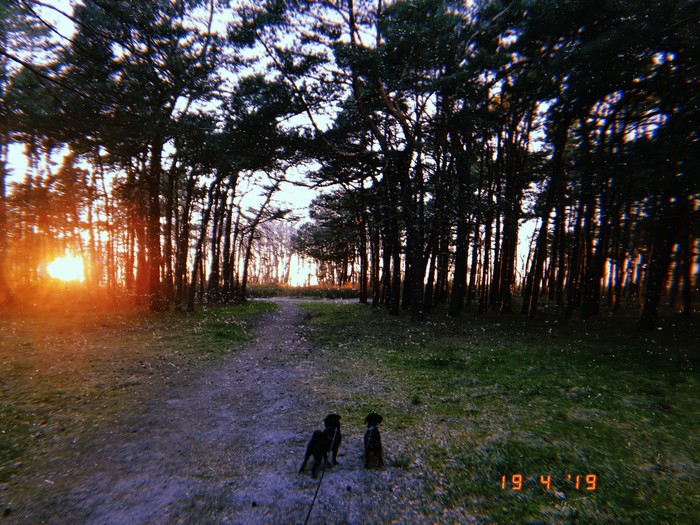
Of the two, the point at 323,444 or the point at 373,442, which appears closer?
the point at 323,444

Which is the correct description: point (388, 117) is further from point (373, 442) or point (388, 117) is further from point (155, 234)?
point (373, 442)

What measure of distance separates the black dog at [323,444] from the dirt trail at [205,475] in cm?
17

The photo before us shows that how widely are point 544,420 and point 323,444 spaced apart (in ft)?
12.5

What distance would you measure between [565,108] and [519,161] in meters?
11.2

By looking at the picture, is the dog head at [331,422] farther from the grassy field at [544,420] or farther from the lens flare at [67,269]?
the lens flare at [67,269]

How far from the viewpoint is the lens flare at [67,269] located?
1001 inches

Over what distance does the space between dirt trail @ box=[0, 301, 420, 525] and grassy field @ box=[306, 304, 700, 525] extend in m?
0.71

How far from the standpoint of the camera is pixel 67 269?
28000 mm

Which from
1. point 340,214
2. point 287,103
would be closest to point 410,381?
point 287,103
